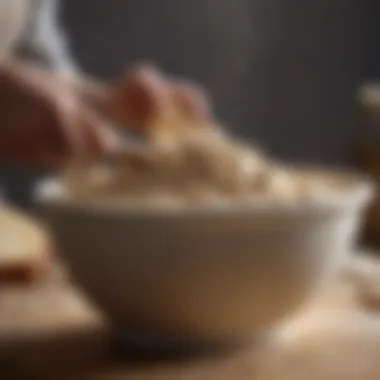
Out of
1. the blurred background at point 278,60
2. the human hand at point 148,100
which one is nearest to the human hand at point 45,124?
the human hand at point 148,100

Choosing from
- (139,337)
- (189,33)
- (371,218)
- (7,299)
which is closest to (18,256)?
(7,299)

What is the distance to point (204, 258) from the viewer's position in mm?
399

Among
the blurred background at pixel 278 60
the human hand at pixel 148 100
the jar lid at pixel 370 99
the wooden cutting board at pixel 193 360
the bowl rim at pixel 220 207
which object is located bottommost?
the wooden cutting board at pixel 193 360

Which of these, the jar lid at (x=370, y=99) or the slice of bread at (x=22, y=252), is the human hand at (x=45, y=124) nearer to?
the slice of bread at (x=22, y=252)

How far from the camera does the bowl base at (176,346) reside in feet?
1.39

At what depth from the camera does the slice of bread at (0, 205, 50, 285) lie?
0.56 meters

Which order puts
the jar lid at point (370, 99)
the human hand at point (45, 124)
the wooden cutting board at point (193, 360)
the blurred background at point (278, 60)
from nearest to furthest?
the wooden cutting board at point (193, 360) → the human hand at point (45, 124) → the jar lid at point (370, 99) → the blurred background at point (278, 60)

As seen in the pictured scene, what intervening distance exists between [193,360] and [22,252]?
184 millimetres

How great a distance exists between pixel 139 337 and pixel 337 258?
0.10 m

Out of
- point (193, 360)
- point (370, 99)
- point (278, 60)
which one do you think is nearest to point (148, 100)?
point (193, 360)

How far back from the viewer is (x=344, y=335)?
17.5 inches

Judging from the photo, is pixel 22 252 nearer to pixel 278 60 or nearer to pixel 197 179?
pixel 197 179

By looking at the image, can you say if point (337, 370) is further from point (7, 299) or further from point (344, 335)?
point (7, 299)

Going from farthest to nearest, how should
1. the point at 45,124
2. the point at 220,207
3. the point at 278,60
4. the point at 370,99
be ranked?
the point at 278,60
the point at 370,99
the point at 45,124
the point at 220,207
